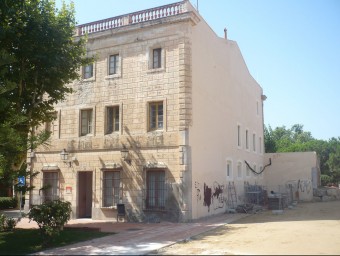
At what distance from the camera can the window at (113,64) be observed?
63.1 ft

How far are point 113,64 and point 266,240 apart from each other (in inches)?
473

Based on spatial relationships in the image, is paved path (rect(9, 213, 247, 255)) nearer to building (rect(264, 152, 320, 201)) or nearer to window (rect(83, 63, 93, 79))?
window (rect(83, 63, 93, 79))

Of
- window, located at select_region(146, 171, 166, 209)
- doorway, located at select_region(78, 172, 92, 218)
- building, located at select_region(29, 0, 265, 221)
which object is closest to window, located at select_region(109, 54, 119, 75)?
building, located at select_region(29, 0, 265, 221)

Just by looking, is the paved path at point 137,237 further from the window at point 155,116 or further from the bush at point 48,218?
the window at point 155,116

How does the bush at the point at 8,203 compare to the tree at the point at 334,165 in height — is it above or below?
below

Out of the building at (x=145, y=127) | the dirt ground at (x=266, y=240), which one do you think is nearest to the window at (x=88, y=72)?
the building at (x=145, y=127)

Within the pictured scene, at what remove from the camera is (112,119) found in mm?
19031

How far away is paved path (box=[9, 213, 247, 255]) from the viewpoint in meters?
10.4

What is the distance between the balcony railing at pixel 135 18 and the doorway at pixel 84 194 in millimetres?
7446

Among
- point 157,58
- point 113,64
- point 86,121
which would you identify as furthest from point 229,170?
point 113,64

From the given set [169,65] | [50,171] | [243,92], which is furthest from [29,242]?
[243,92]

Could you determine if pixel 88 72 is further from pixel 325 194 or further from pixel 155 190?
pixel 325 194

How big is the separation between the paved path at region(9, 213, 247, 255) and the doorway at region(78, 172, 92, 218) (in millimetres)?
1253

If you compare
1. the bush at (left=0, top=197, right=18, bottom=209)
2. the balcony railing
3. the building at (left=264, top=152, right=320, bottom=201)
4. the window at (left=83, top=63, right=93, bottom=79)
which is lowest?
the bush at (left=0, top=197, right=18, bottom=209)
